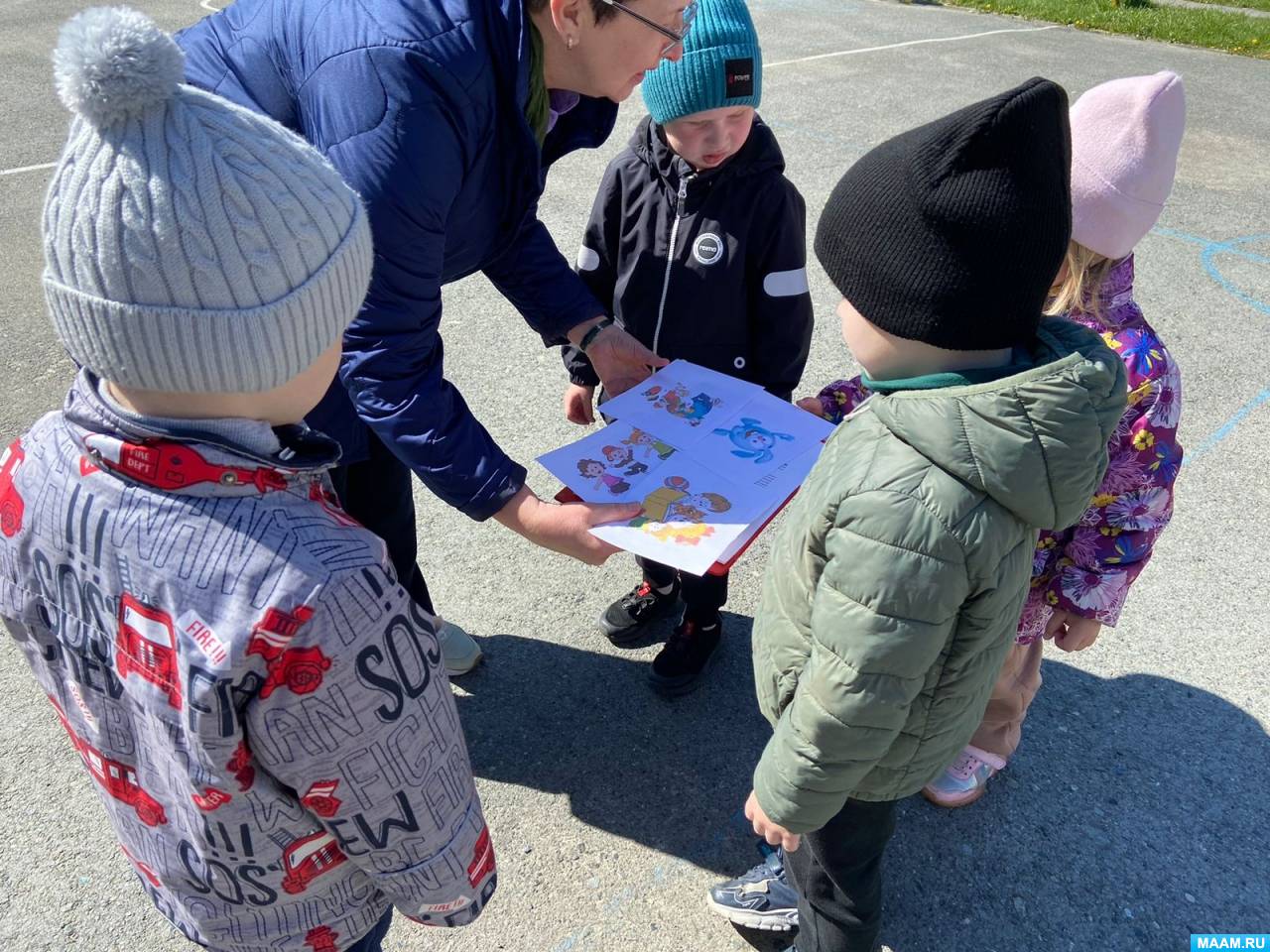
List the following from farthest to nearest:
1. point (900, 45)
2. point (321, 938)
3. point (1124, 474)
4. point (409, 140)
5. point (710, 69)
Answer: point (900, 45) < point (710, 69) < point (1124, 474) < point (409, 140) < point (321, 938)

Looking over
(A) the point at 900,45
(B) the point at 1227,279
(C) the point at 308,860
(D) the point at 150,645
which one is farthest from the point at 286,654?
(A) the point at 900,45

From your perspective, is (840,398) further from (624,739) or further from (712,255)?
(624,739)

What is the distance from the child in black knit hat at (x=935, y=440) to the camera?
130 cm

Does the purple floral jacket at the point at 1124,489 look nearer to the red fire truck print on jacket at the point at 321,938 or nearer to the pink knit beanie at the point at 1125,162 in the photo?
the pink knit beanie at the point at 1125,162

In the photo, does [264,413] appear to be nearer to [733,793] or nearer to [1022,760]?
[733,793]

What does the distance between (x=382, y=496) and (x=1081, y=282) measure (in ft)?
5.36

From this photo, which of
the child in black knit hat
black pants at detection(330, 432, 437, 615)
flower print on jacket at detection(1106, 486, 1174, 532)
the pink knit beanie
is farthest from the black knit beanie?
black pants at detection(330, 432, 437, 615)

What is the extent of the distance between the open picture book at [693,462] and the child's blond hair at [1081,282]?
542 millimetres

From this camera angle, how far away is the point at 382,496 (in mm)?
2352

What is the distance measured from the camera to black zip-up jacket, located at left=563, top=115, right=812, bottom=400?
2340mm

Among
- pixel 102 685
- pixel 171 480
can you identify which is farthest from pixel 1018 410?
pixel 102 685

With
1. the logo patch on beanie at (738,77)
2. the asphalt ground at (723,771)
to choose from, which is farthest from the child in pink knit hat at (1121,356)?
the logo patch on beanie at (738,77)

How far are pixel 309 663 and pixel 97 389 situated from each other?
39 centimetres

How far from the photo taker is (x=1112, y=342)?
1.85m
